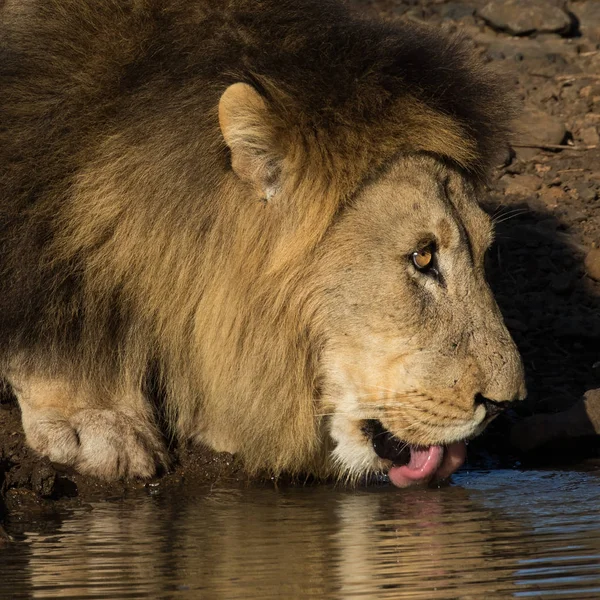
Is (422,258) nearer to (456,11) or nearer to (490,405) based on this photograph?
(490,405)

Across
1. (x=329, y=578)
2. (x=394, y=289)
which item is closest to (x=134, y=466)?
(x=394, y=289)

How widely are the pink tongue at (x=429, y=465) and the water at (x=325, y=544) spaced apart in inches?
2.5

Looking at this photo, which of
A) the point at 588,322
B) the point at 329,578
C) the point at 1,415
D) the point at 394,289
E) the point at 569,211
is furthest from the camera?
the point at 569,211

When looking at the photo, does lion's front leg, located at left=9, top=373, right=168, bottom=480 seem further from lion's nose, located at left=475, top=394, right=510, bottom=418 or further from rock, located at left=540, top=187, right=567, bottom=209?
rock, located at left=540, top=187, right=567, bottom=209

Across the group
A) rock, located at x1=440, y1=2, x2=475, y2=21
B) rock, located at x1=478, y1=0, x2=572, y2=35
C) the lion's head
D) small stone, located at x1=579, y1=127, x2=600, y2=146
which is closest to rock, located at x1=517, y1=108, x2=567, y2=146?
small stone, located at x1=579, y1=127, x2=600, y2=146

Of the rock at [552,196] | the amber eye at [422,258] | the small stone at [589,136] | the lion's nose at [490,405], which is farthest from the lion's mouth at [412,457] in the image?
the small stone at [589,136]

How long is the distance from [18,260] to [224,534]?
4.73 feet

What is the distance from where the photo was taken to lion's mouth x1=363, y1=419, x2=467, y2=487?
566cm

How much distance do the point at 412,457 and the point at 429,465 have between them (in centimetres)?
8

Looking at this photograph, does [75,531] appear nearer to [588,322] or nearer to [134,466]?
[134,466]

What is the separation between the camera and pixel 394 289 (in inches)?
215

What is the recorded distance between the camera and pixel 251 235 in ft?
18.1

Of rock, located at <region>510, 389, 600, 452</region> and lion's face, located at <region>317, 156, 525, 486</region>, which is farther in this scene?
rock, located at <region>510, 389, 600, 452</region>

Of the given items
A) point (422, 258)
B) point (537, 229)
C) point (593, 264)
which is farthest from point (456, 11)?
point (422, 258)
